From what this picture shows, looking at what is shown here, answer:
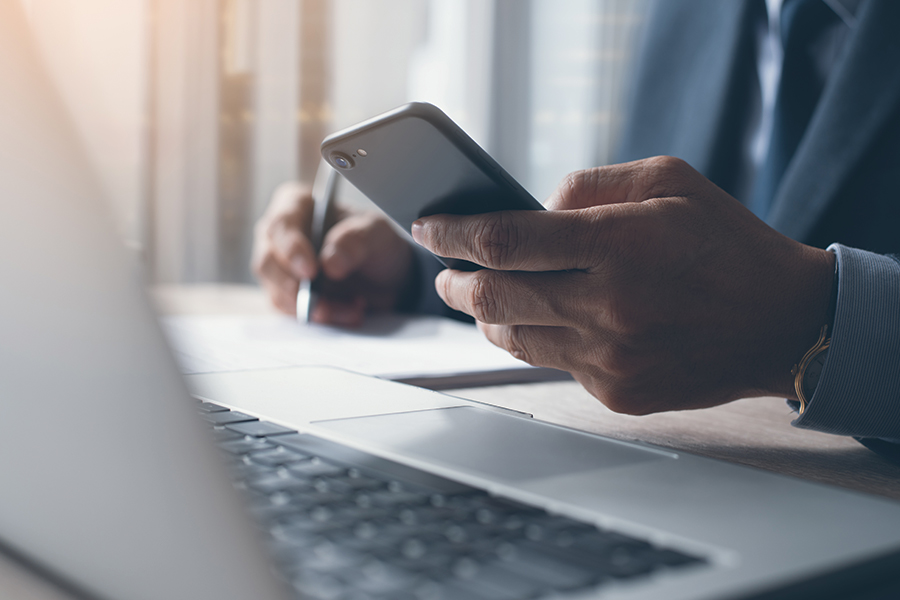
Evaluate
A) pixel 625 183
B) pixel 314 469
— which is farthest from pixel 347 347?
pixel 314 469

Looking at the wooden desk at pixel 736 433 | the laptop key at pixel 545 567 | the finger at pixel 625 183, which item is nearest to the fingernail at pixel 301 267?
the wooden desk at pixel 736 433

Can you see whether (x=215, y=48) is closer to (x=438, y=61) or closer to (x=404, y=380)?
(x=438, y=61)

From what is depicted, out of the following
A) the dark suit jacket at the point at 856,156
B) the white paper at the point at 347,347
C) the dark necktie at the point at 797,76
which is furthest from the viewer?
the dark necktie at the point at 797,76

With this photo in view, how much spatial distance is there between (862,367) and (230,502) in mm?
368

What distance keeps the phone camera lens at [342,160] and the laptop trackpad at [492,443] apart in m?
0.15

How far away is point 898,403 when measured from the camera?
39cm

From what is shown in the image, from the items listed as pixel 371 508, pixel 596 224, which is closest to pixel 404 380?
pixel 596 224

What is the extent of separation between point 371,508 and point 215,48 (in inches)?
68.4

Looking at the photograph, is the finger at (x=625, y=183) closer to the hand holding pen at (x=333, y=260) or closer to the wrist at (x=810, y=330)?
the wrist at (x=810, y=330)

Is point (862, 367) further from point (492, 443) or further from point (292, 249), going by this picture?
point (292, 249)

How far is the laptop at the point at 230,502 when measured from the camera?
160 millimetres

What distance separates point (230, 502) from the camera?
15 centimetres

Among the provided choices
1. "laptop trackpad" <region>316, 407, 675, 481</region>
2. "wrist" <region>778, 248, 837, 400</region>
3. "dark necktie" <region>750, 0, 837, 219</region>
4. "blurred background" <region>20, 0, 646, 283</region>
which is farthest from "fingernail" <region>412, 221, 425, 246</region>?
"blurred background" <region>20, 0, 646, 283</region>

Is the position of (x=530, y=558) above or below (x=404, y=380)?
above
